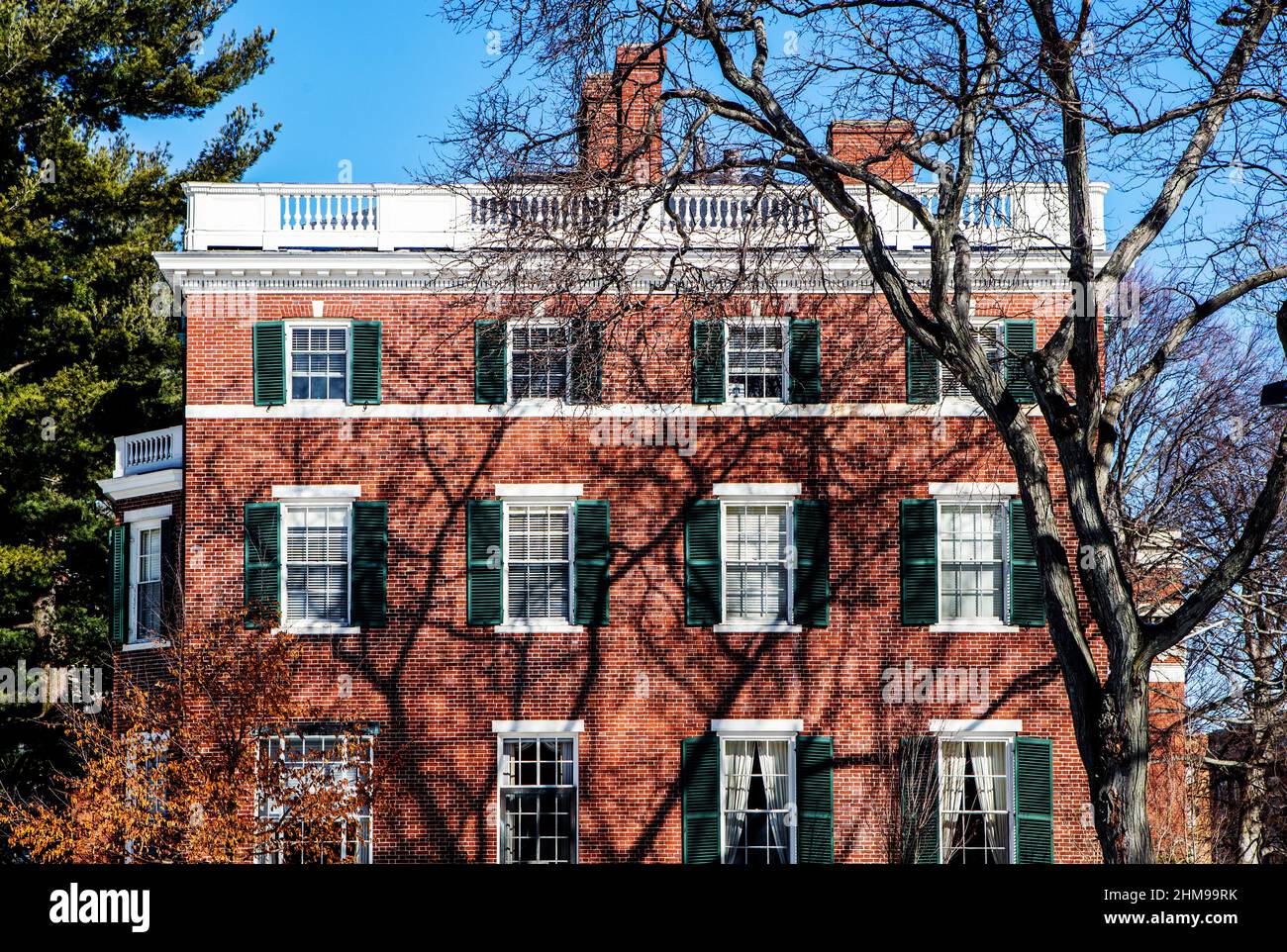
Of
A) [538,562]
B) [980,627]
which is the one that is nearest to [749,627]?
[538,562]

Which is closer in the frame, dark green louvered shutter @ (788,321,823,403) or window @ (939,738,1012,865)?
window @ (939,738,1012,865)

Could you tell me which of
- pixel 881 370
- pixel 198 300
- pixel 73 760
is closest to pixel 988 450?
pixel 881 370

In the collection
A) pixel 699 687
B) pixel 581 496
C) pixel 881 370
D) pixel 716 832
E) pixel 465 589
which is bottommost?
pixel 716 832

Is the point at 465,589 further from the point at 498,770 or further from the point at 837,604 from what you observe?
the point at 837,604

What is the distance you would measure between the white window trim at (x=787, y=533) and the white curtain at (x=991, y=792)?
3.38 meters

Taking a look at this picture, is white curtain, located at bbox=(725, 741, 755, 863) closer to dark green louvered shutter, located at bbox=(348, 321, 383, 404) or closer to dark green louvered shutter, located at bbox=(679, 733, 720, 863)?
dark green louvered shutter, located at bbox=(679, 733, 720, 863)

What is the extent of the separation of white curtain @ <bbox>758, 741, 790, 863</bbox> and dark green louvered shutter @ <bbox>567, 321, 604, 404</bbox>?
6.00 metres

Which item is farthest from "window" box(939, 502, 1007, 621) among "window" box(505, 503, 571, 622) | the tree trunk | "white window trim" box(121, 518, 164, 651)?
"white window trim" box(121, 518, 164, 651)

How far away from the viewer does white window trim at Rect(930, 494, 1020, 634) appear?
77.3 feet

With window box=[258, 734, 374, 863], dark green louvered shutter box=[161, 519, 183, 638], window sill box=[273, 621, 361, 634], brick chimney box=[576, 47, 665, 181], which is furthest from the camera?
dark green louvered shutter box=[161, 519, 183, 638]

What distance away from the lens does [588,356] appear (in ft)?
58.9

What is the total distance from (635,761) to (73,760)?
45.8ft

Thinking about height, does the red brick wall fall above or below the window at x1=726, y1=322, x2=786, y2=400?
below

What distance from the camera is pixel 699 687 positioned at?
2344 cm
